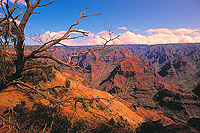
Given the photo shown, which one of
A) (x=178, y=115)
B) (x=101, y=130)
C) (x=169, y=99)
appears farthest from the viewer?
(x=169, y=99)

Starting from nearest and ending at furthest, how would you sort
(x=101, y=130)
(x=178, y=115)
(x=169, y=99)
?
1. (x=101, y=130)
2. (x=178, y=115)
3. (x=169, y=99)

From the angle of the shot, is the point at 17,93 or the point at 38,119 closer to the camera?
the point at 38,119

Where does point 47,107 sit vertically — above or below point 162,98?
above

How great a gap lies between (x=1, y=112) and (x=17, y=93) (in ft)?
15.6

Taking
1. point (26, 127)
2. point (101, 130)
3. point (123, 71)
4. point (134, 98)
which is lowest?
point (134, 98)

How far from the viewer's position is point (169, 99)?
112375 mm

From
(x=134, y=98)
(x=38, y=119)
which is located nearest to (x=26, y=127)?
(x=38, y=119)

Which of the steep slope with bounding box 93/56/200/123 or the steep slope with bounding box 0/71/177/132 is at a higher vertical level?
the steep slope with bounding box 0/71/177/132

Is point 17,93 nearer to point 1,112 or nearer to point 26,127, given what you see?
point 1,112

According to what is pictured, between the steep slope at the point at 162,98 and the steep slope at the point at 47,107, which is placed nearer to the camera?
the steep slope at the point at 47,107

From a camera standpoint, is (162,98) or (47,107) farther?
(162,98)

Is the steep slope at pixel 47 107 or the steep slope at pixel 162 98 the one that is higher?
the steep slope at pixel 47 107

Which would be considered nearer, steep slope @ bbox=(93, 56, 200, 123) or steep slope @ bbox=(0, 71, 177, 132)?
steep slope @ bbox=(0, 71, 177, 132)

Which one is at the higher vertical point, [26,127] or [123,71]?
[26,127]
